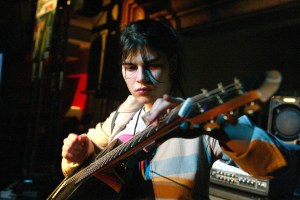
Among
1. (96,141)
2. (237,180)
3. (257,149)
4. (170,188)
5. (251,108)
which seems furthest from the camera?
(237,180)

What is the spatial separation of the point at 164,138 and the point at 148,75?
0.39m

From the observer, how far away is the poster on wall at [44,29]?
3768mm

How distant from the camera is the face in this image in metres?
1.16

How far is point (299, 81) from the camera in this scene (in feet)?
7.89

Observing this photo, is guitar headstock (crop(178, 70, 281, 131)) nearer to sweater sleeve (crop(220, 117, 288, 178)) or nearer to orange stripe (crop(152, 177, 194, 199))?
sweater sleeve (crop(220, 117, 288, 178))

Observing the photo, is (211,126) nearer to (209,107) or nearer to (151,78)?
(209,107)

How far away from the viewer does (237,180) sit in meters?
1.70

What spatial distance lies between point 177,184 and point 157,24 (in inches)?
24.5

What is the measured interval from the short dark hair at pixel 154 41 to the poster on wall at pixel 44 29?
276cm

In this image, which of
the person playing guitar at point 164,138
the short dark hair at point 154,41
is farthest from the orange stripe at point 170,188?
the short dark hair at point 154,41

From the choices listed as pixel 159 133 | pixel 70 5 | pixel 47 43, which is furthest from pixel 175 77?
pixel 70 5

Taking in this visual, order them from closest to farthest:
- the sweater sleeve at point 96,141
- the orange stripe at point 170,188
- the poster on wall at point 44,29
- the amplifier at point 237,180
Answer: the orange stripe at point 170,188
the sweater sleeve at point 96,141
the amplifier at point 237,180
the poster on wall at point 44,29

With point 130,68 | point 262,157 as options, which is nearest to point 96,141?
point 130,68

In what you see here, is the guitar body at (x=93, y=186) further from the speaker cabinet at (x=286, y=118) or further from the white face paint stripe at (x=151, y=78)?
the speaker cabinet at (x=286, y=118)
